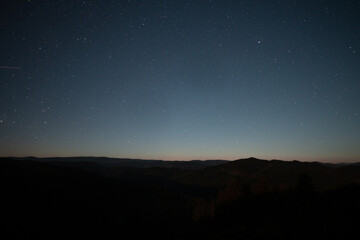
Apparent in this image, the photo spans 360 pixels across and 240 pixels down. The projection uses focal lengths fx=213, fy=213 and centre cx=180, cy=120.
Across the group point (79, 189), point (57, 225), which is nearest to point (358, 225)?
point (57, 225)

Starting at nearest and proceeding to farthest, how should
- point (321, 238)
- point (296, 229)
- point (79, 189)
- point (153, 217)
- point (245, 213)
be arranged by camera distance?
point (321, 238)
point (296, 229)
point (245, 213)
point (153, 217)
point (79, 189)

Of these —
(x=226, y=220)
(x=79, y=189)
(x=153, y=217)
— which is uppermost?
(x=226, y=220)

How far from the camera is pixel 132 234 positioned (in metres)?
70.3

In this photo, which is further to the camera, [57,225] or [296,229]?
[57,225]

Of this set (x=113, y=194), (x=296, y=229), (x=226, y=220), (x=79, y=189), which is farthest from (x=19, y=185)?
(x=296, y=229)

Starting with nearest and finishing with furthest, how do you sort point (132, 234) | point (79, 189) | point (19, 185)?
point (132, 234)
point (19, 185)
point (79, 189)

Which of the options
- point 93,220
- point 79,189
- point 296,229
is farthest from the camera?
point 79,189

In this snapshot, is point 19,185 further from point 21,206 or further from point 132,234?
point 132,234

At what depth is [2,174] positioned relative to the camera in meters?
118

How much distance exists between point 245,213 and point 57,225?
205 ft

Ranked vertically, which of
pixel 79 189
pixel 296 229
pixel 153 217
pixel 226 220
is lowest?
pixel 153 217

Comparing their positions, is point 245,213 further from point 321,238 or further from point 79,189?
point 79,189

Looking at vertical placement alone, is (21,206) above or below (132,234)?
above

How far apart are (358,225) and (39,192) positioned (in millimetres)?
115072
